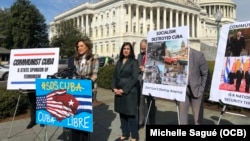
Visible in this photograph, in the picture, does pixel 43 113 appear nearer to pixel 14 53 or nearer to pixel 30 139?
pixel 30 139

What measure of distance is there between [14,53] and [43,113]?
2599mm

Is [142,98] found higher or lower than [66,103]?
lower

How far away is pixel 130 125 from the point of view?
6.92 meters

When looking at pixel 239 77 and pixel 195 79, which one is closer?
pixel 239 77

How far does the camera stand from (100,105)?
12.5 meters

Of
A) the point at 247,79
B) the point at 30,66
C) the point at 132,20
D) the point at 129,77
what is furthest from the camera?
the point at 132,20

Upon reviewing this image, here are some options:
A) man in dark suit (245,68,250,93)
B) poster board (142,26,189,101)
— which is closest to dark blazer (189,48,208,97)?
poster board (142,26,189,101)

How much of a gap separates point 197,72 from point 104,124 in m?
3.61

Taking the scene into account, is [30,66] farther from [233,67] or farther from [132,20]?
[132,20]

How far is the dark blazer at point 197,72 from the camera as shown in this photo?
6.57 metres

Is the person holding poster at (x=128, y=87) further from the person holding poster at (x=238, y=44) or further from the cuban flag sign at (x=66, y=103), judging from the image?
the person holding poster at (x=238, y=44)

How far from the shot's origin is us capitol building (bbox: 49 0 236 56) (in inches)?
3474

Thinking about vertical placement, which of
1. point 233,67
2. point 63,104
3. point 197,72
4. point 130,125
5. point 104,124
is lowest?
point 104,124

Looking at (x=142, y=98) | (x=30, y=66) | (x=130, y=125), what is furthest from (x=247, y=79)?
(x=30, y=66)
